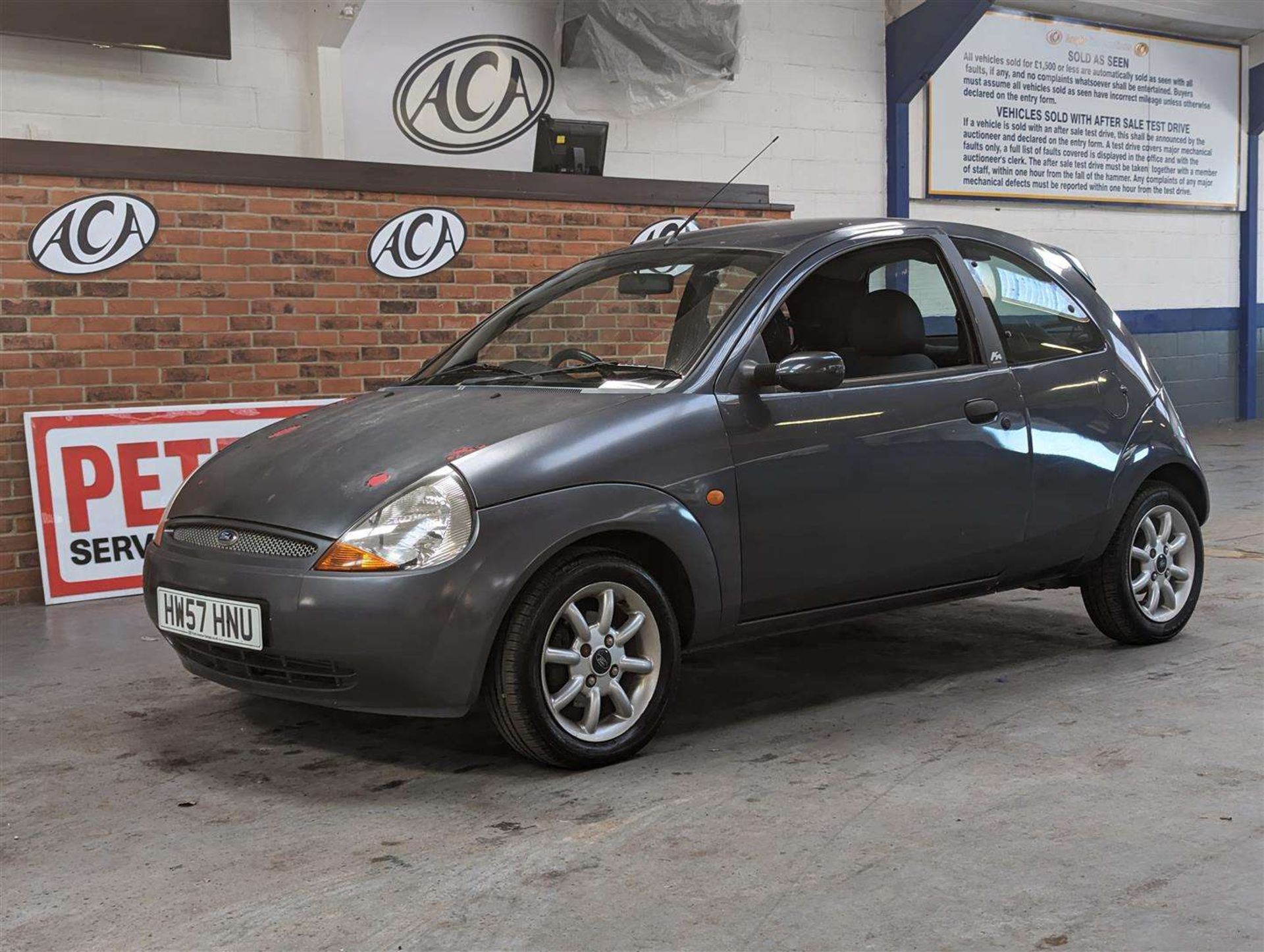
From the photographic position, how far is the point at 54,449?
6.50 metres

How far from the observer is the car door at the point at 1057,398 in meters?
4.57

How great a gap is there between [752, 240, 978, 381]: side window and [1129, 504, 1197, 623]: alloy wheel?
→ 1.04 meters

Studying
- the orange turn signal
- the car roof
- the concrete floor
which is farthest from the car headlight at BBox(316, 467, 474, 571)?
the car roof

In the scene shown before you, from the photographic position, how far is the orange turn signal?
3426 millimetres

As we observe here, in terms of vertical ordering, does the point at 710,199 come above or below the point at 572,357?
above

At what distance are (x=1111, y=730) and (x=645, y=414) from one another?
5.30 ft

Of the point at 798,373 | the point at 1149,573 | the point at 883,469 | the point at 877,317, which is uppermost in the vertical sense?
the point at 877,317

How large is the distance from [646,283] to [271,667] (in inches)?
68.1

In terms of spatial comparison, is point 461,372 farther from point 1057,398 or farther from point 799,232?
point 1057,398

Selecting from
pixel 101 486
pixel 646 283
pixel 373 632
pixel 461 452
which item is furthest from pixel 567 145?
pixel 373 632

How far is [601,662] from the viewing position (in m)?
3.65

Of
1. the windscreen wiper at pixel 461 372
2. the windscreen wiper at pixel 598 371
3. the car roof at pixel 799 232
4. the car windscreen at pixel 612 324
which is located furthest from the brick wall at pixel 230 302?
the windscreen wiper at pixel 598 371

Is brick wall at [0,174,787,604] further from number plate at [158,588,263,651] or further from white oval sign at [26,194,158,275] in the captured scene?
number plate at [158,588,263,651]

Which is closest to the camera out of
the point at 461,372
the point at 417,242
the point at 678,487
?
the point at 678,487
